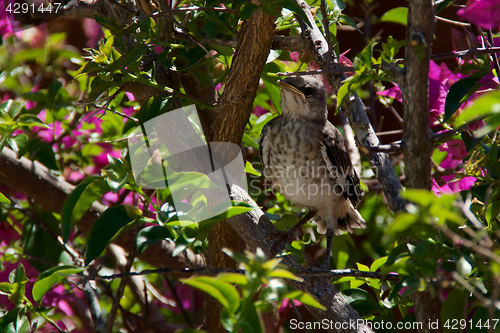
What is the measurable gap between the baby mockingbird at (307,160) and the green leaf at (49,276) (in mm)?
1132

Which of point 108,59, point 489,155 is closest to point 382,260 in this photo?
point 489,155

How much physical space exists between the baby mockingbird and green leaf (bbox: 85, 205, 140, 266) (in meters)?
1.01

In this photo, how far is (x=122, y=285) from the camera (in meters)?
1.70

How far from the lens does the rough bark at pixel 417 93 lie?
89 centimetres

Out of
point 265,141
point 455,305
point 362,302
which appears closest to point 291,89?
point 265,141

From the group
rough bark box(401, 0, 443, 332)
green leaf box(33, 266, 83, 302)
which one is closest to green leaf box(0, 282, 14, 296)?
green leaf box(33, 266, 83, 302)

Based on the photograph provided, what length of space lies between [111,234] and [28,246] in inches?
43.6

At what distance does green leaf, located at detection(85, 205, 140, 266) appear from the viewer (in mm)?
1144

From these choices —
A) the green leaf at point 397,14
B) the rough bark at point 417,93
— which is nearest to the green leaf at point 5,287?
the rough bark at point 417,93

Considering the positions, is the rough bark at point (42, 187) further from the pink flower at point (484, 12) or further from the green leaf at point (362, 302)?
the pink flower at point (484, 12)

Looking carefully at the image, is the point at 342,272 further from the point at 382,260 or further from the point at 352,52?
the point at 352,52

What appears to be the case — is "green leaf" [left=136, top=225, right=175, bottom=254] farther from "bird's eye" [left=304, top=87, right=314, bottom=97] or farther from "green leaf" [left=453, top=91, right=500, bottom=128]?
"bird's eye" [left=304, top=87, right=314, bottom=97]

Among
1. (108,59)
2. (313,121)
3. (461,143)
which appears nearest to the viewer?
(108,59)

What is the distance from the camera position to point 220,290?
79cm
